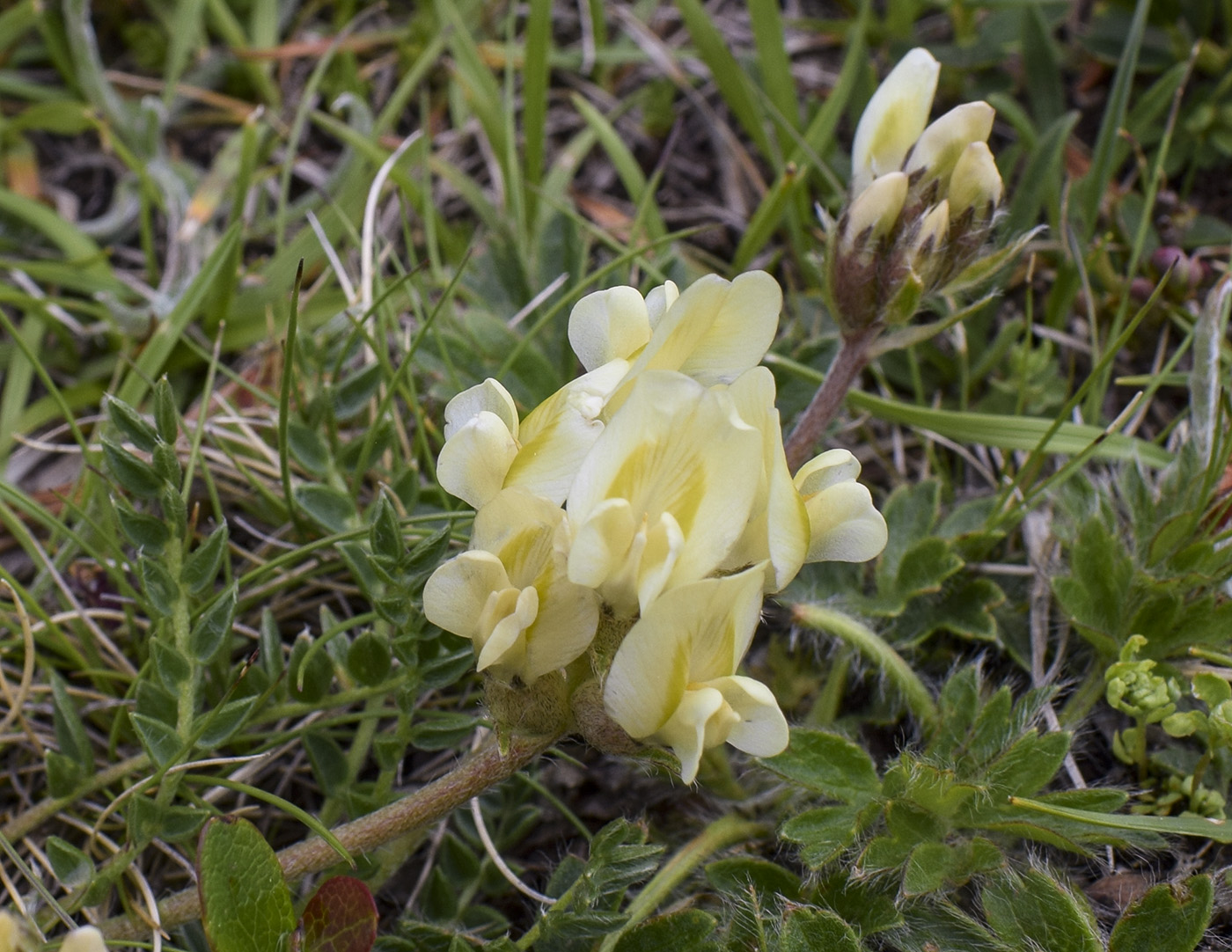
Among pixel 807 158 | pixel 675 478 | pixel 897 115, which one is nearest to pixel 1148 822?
pixel 675 478

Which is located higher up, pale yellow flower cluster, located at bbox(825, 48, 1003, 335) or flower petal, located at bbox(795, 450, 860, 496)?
pale yellow flower cluster, located at bbox(825, 48, 1003, 335)

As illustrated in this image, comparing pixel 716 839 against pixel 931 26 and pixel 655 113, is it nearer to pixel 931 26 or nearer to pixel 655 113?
pixel 655 113

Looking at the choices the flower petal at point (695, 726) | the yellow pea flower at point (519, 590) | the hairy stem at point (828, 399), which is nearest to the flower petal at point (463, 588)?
the yellow pea flower at point (519, 590)

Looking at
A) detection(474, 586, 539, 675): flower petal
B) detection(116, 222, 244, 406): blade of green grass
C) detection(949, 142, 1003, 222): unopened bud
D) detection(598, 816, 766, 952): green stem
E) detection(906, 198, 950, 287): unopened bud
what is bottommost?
detection(598, 816, 766, 952): green stem

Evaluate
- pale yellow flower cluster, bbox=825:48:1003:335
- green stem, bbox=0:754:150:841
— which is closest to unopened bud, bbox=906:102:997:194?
pale yellow flower cluster, bbox=825:48:1003:335

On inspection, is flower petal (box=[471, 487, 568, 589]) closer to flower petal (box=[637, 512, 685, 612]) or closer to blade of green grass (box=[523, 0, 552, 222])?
flower petal (box=[637, 512, 685, 612])

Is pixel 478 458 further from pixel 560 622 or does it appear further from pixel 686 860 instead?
pixel 686 860
